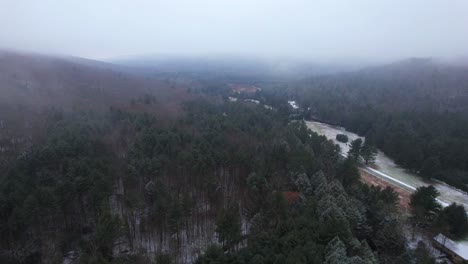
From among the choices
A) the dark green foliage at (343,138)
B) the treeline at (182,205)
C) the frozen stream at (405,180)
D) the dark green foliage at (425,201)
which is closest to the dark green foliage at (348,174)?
the treeline at (182,205)

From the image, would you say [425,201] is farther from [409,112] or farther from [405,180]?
[409,112]

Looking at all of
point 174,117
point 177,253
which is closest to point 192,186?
point 177,253

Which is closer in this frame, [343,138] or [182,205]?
[182,205]

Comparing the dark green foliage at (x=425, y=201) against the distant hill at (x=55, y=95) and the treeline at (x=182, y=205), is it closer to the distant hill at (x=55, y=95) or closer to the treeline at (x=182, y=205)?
the treeline at (x=182, y=205)

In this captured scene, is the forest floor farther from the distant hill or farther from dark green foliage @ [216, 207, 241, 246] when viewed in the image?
the distant hill

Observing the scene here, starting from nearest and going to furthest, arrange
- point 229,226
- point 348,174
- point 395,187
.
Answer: point 229,226
point 348,174
point 395,187

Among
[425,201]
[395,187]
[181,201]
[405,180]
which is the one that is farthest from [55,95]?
[405,180]

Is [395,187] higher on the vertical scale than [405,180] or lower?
higher

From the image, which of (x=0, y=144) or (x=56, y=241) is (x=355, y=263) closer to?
(x=56, y=241)
